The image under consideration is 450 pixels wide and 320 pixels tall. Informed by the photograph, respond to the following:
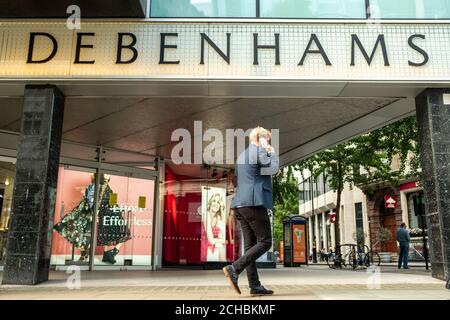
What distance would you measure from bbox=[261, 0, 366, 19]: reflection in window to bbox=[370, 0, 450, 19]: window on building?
252mm

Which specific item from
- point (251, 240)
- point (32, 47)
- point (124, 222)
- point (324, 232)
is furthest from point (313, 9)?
point (324, 232)

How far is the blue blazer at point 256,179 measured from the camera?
4.84 m

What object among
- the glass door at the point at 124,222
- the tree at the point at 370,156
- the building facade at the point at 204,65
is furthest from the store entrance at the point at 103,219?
the tree at the point at 370,156

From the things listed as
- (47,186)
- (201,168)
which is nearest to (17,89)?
(47,186)

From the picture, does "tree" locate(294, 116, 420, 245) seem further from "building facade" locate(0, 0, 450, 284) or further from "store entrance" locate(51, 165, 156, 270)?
"store entrance" locate(51, 165, 156, 270)

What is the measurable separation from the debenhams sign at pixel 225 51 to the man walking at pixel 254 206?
276 centimetres

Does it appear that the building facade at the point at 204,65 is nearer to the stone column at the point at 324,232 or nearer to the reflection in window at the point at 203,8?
the reflection in window at the point at 203,8

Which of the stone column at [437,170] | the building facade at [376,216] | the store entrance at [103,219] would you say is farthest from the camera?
Answer: the building facade at [376,216]

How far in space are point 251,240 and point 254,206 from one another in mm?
414

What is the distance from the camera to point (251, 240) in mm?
4945

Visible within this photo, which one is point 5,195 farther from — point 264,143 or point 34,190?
point 264,143

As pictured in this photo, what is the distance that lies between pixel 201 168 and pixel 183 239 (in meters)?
2.49

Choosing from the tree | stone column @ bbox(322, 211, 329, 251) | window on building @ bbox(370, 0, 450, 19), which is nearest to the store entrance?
the tree
